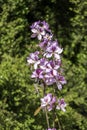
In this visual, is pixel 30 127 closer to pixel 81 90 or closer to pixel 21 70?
pixel 21 70

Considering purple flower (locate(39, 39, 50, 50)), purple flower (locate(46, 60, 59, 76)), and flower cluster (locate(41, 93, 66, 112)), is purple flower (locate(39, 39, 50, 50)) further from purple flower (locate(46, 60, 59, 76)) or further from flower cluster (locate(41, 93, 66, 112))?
flower cluster (locate(41, 93, 66, 112))

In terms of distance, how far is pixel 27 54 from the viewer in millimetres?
4688

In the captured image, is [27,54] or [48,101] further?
[27,54]

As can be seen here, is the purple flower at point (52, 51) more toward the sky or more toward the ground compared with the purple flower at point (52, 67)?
more toward the sky

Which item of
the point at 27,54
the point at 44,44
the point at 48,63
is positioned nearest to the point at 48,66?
the point at 48,63

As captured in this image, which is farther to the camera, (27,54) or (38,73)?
(27,54)

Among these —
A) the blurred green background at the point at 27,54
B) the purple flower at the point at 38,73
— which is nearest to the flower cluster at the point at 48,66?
the purple flower at the point at 38,73

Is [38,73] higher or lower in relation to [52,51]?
lower

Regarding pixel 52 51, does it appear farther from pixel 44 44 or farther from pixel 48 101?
pixel 48 101

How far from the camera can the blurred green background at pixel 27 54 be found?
12.7 ft

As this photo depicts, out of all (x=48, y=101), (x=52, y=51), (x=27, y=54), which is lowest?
(x=27, y=54)

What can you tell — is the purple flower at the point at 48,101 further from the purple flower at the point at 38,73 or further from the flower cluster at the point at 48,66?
the purple flower at the point at 38,73

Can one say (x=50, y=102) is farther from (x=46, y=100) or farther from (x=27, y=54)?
(x=27, y=54)

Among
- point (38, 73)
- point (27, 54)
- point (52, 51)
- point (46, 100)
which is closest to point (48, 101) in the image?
point (46, 100)
